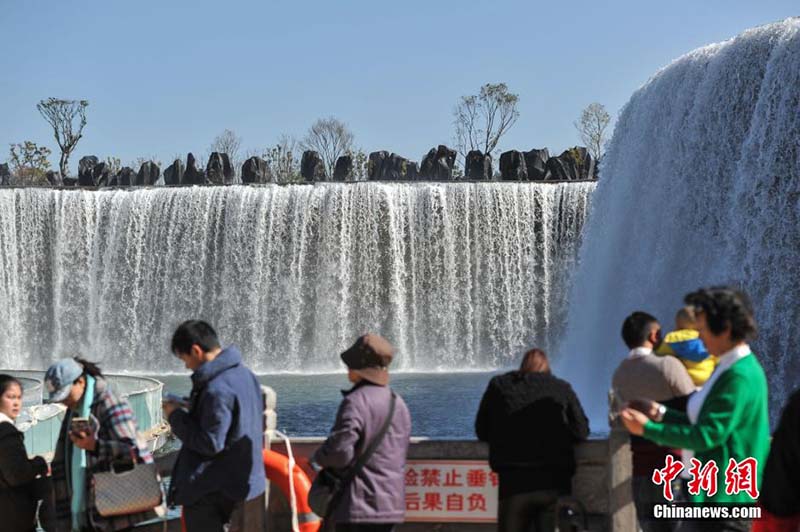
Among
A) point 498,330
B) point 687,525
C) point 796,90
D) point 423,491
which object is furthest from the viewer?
point 498,330

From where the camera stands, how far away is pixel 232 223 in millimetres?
35312

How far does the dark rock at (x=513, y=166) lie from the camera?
4750 centimetres

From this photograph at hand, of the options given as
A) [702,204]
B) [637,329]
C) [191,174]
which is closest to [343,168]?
[191,174]

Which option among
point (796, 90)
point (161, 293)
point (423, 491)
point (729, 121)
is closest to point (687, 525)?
point (423, 491)

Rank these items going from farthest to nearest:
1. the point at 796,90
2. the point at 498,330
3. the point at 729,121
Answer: the point at 498,330 → the point at 729,121 → the point at 796,90

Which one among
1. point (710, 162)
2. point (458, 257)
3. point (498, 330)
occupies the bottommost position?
point (498, 330)

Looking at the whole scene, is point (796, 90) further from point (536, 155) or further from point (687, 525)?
point (536, 155)

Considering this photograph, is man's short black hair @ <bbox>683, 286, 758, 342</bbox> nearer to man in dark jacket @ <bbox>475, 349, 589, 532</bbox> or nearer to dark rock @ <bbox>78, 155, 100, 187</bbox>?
man in dark jacket @ <bbox>475, 349, 589, 532</bbox>

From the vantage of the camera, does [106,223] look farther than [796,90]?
Yes

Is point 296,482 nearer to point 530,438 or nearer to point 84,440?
point 84,440

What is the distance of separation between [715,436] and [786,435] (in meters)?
0.29

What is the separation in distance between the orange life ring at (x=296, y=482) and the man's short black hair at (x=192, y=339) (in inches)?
40.3

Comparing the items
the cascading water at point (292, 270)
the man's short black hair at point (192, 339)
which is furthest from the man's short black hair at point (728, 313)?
the cascading water at point (292, 270)

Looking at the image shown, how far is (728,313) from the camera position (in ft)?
13.8
